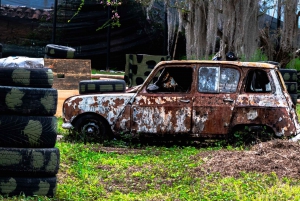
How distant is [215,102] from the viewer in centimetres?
941

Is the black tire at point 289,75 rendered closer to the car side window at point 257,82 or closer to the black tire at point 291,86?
the black tire at point 291,86

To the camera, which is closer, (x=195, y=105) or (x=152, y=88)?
(x=195, y=105)

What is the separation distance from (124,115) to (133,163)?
179 cm

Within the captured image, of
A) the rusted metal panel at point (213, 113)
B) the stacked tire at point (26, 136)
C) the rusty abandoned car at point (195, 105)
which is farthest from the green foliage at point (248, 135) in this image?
the stacked tire at point (26, 136)

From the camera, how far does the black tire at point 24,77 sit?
229 inches

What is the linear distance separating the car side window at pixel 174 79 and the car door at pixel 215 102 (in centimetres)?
29

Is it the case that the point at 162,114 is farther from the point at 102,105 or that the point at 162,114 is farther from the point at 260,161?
the point at 260,161

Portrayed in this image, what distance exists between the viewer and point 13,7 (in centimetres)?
2447

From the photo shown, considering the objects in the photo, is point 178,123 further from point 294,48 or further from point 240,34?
point 294,48

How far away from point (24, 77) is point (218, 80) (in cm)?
440

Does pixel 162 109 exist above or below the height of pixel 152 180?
above

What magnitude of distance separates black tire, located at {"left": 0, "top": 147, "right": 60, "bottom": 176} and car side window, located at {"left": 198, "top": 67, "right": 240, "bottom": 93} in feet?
13.8

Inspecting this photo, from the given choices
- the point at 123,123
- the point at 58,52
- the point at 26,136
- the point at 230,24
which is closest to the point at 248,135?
the point at 123,123

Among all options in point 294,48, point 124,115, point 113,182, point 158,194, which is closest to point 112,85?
point 124,115
